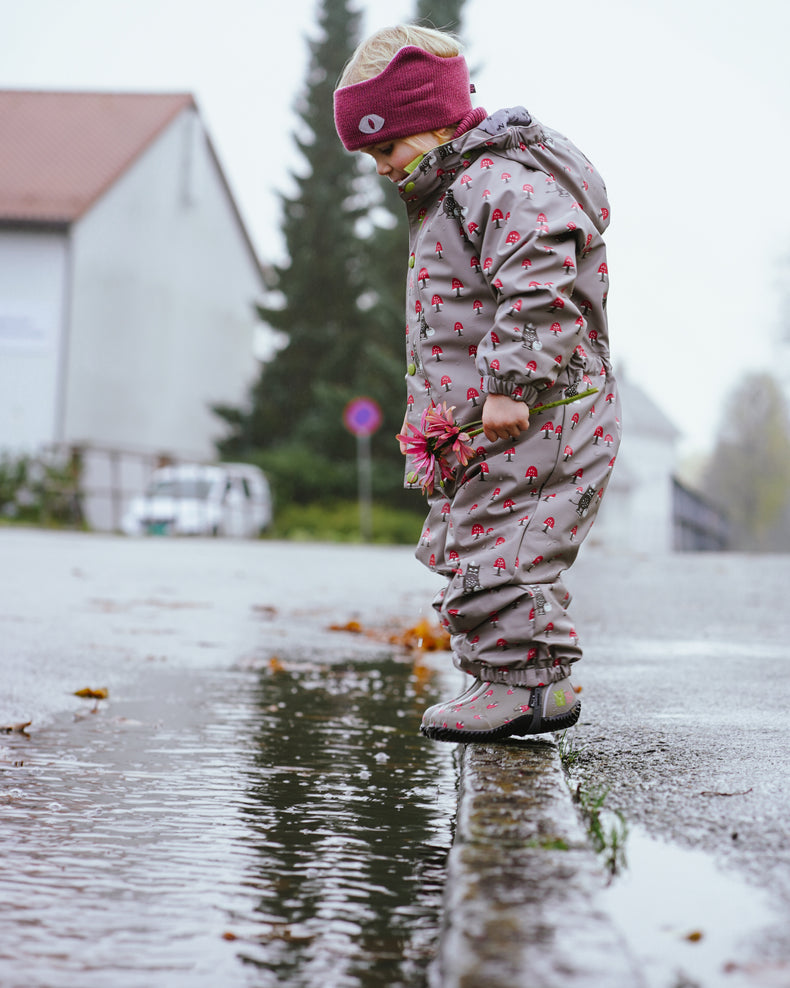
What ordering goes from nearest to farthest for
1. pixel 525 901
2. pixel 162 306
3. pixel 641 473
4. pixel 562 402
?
pixel 525 901 → pixel 562 402 → pixel 162 306 → pixel 641 473

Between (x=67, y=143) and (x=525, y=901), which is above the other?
(x=67, y=143)

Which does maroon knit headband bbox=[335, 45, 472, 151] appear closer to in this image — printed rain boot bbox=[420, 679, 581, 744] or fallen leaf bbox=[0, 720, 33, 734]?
printed rain boot bbox=[420, 679, 581, 744]

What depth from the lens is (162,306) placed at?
27.7 meters

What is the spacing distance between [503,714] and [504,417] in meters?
0.52

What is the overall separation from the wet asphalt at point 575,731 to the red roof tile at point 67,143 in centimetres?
1776

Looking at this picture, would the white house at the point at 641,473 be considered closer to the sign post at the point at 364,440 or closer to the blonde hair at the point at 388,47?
the sign post at the point at 364,440

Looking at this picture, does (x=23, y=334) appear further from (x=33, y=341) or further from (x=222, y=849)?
(x=222, y=849)

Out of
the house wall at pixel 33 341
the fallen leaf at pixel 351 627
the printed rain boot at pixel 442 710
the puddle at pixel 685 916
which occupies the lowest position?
the fallen leaf at pixel 351 627

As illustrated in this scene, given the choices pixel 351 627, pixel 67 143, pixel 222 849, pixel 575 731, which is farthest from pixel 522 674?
pixel 67 143

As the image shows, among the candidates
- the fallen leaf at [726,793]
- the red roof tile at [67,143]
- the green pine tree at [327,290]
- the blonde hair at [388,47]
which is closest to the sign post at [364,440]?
the green pine tree at [327,290]

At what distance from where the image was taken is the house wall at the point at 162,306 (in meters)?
24.9

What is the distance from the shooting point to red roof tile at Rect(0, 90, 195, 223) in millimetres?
24203

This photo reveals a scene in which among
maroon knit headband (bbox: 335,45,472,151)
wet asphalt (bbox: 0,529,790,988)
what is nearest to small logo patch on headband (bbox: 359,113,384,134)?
maroon knit headband (bbox: 335,45,472,151)

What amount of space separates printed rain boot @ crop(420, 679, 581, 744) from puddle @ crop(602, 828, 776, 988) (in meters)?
0.71
